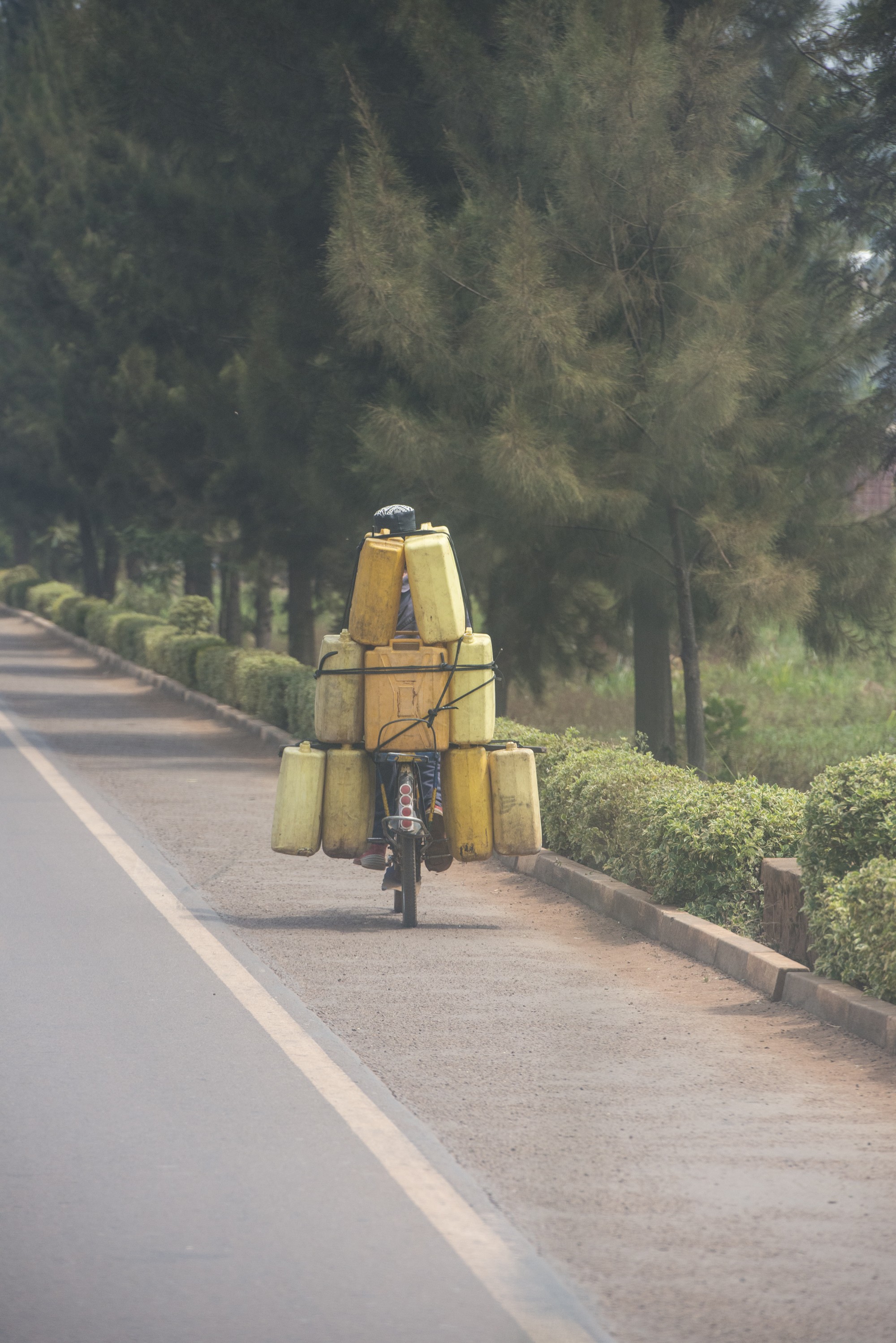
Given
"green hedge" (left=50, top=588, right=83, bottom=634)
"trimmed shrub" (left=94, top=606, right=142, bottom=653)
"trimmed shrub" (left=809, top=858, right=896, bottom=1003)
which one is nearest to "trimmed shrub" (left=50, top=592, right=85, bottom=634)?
"green hedge" (left=50, top=588, right=83, bottom=634)

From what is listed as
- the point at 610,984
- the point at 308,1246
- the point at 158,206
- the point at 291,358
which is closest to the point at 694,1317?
the point at 308,1246

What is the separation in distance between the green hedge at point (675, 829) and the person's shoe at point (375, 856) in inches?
53.5

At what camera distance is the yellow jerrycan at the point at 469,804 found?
29.4ft

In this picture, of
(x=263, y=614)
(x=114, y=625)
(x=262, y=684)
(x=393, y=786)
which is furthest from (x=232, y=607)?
(x=393, y=786)

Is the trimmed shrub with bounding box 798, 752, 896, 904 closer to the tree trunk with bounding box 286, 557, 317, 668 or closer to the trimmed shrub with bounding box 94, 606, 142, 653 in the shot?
the tree trunk with bounding box 286, 557, 317, 668

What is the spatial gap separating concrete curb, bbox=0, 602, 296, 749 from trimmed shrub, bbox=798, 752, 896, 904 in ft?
25.9

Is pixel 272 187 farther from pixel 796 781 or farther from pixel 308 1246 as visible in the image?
pixel 308 1246

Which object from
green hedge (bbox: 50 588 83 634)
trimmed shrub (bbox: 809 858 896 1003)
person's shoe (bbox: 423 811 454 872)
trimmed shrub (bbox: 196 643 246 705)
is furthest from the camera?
green hedge (bbox: 50 588 83 634)

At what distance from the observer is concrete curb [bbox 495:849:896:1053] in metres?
6.63

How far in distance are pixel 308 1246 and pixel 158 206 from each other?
1958 centimetres

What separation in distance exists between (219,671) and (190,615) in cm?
617

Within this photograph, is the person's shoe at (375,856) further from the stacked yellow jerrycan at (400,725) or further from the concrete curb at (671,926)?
the concrete curb at (671,926)

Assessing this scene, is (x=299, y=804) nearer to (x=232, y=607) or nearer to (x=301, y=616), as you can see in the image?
(x=301, y=616)

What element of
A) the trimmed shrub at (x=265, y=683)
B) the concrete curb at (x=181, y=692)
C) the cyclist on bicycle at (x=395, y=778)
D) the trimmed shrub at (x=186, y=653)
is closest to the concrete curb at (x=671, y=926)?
the cyclist on bicycle at (x=395, y=778)
